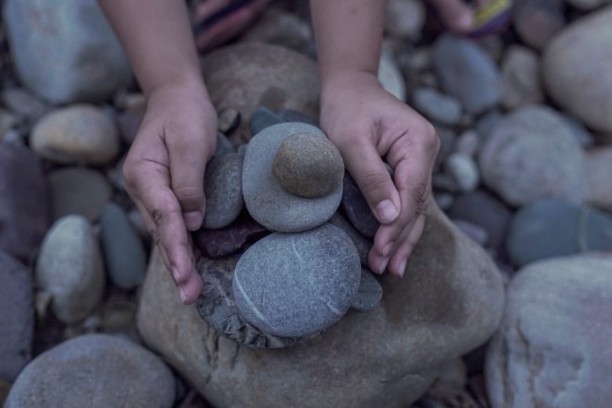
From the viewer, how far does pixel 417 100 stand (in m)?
2.64

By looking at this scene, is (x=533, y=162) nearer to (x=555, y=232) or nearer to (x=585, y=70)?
(x=555, y=232)

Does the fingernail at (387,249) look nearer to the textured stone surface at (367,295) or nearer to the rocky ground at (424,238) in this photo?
the textured stone surface at (367,295)

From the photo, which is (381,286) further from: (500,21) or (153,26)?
(500,21)

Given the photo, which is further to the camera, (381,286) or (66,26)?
(66,26)

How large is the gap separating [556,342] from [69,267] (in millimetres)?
1549

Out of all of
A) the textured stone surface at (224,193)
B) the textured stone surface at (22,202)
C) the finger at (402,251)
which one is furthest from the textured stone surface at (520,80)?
the textured stone surface at (22,202)

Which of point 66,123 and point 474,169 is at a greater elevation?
point 66,123

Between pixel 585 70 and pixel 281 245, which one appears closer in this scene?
pixel 281 245

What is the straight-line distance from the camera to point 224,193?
1.57m

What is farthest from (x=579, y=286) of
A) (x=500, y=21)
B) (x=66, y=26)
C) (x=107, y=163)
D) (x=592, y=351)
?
(x=66, y=26)

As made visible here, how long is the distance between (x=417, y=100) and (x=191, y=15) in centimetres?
102

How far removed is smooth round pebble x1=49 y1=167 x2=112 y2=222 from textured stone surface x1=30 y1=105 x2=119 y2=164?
50 millimetres

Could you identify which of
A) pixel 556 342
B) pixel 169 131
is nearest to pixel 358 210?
pixel 169 131

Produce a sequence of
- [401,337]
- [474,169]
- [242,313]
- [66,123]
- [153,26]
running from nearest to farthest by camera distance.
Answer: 1. [242,313]
2. [401,337]
3. [153,26]
4. [66,123]
5. [474,169]
